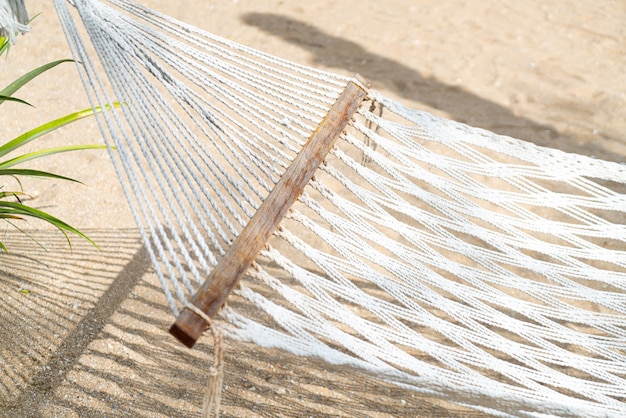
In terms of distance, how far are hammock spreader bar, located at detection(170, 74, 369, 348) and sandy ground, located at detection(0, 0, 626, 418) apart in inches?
20.0

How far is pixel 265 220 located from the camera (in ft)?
3.74

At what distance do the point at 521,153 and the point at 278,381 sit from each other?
842mm

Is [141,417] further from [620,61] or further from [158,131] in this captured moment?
[620,61]

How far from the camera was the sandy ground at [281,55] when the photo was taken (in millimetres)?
1416

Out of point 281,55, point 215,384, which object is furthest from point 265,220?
point 281,55

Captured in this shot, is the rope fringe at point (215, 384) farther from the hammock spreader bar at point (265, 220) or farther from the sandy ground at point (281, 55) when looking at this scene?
the sandy ground at point (281, 55)

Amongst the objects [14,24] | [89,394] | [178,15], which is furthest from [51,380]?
[178,15]

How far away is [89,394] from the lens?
1389mm

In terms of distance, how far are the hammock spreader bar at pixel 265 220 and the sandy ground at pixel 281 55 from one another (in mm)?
508

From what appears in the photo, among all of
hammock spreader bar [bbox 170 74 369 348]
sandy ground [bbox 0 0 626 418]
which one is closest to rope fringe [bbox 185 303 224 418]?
hammock spreader bar [bbox 170 74 369 348]

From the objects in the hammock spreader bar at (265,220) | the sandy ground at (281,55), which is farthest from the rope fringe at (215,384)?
the sandy ground at (281,55)

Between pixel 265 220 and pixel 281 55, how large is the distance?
1.95 metres

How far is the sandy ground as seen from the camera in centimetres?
142

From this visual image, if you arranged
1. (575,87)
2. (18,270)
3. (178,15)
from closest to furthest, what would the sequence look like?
(18,270)
(575,87)
(178,15)
